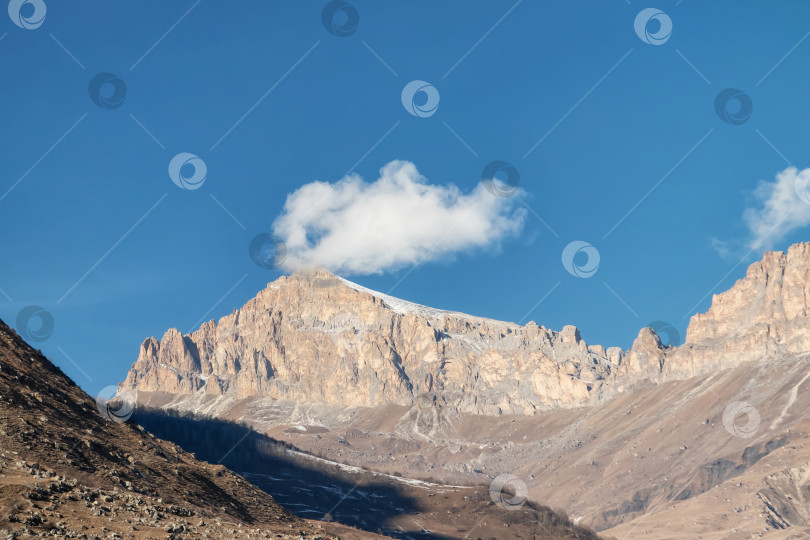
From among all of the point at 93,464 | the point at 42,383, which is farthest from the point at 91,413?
the point at 93,464

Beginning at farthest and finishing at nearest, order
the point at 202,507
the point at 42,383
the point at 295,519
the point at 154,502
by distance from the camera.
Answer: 1. the point at 295,519
2. the point at 42,383
3. the point at 202,507
4. the point at 154,502

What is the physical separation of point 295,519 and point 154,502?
26395 mm

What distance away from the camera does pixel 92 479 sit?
5800cm

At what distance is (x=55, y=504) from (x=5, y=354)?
106ft

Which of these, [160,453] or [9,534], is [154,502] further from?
[160,453]

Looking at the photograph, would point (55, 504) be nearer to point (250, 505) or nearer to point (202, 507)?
point (202, 507)

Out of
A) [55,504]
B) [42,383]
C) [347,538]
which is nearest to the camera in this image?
[55,504]

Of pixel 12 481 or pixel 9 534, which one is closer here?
pixel 9 534

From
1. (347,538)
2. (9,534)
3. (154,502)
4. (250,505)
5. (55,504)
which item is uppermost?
(347,538)

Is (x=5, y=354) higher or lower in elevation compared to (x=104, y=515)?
higher

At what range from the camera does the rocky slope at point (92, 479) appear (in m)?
47.4

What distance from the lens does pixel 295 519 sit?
8100cm

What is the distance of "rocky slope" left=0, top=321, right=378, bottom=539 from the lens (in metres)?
47.4

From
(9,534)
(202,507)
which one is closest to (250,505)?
(202,507)
